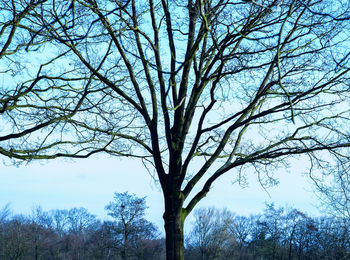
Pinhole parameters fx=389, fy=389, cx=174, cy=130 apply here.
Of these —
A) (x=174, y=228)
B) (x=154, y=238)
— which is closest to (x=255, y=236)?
(x=154, y=238)

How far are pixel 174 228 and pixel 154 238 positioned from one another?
33198 millimetres

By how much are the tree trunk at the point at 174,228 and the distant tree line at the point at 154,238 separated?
76.7 ft

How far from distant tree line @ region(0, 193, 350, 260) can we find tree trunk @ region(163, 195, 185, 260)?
23.4 metres

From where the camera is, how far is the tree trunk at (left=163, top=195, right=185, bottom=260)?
6210 mm

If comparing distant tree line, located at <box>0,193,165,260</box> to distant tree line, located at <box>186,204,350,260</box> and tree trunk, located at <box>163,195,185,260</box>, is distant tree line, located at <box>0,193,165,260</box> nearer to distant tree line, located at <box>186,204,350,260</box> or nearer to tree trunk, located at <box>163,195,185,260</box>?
distant tree line, located at <box>186,204,350,260</box>

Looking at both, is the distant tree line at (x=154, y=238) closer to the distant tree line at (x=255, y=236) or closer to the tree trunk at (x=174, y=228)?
the distant tree line at (x=255, y=236)

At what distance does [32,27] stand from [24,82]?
3.76 feet

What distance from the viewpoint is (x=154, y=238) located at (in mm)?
38188

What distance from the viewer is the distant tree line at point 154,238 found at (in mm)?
33688

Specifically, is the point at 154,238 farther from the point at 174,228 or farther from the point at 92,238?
the point at 174,228

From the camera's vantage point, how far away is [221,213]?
45500mm

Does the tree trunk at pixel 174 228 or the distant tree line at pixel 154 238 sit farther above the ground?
the distant tree line at pixel 154 238

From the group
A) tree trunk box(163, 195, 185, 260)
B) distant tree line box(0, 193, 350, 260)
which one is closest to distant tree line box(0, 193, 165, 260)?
distant tree line box(0, 193, 350, 260)

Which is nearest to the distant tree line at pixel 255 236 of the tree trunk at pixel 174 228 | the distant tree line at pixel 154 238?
the distant tree line at pixel 154 238
